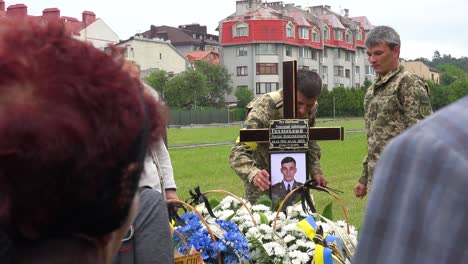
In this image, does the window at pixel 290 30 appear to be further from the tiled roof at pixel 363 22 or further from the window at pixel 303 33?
the tiled roof at pixel 363 22

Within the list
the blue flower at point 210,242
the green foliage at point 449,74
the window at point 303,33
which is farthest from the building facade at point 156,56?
the blue flower at point 210,242

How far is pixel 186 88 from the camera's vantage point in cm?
7275

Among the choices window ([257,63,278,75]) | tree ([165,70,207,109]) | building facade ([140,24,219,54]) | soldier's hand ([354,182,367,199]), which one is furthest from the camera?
building facade ([140,24,219,54])

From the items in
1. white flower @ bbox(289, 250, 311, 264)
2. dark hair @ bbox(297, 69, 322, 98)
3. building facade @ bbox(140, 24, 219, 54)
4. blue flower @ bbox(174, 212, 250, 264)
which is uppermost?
building facade @ bbox(140, 24, 219, 54)

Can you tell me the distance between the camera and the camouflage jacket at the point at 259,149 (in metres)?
5.89

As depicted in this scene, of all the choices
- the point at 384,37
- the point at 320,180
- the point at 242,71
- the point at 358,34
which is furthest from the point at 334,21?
the point at 320,180

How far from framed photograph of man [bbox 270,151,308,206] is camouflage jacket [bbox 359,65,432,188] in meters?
0.81

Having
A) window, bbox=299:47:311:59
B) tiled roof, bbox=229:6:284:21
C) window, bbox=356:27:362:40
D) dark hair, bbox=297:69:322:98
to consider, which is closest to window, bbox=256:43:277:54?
tiled roof, bbox=229:6:284:21

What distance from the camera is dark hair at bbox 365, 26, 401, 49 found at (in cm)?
607

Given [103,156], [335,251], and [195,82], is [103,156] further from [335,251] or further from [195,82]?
[195,82]

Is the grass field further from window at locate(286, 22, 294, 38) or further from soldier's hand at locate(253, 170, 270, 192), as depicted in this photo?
window at locate(286, 22, 294, 38)

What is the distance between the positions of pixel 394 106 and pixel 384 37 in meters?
0.54

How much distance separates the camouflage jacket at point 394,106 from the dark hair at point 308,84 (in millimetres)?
588

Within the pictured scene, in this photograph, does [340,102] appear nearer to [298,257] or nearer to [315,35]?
[315,35]
